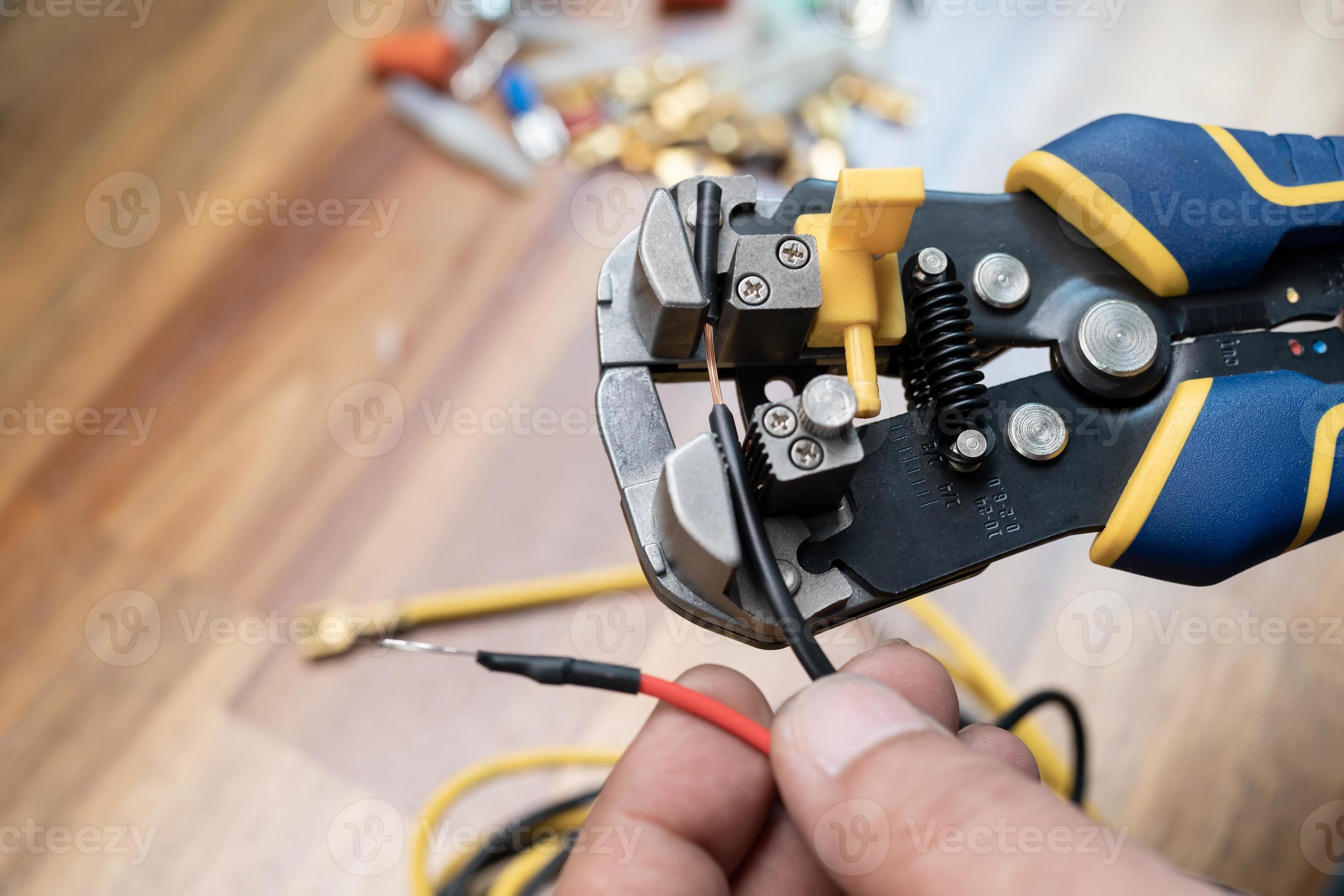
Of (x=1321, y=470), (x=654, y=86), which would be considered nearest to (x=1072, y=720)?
(x=1321, y=470)

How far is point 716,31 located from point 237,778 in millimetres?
1101

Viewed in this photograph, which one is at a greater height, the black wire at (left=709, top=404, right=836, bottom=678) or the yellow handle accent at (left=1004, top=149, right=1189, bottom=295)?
the yellow handle accent at (left=1004, top=149, right=1189, bottom=295)

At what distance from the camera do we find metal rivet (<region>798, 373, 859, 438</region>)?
499mm

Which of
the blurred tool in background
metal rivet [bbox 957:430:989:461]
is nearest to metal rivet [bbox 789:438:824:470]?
metal rivet [bbox 957:430:989:461]

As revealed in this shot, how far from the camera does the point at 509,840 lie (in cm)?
93
